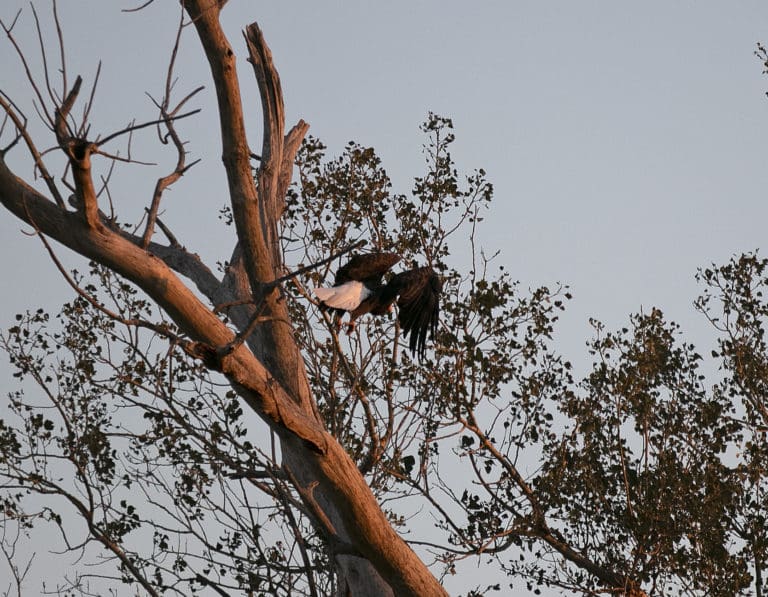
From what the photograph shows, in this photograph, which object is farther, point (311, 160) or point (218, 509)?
point (311, 160)

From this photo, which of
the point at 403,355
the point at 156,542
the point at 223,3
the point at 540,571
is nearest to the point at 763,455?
the point at 540,571

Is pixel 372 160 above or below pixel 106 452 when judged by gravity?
above

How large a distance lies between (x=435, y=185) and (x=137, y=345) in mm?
2541

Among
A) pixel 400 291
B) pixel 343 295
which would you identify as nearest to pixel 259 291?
pixel 343 295

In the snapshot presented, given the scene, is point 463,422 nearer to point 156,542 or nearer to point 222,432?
point 222,432

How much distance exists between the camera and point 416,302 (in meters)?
6.40

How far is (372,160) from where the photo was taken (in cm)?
843

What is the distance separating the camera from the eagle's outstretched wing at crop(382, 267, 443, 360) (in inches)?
251

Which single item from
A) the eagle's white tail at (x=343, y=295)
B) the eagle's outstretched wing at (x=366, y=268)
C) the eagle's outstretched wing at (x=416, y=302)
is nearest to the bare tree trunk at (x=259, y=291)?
the eagle's white tail at (x=343, y=295)

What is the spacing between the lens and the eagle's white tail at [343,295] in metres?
6.05

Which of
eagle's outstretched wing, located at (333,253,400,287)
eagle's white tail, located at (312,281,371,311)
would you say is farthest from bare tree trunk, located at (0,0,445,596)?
eagle's outstretched wing, located at (333,253,400,287)

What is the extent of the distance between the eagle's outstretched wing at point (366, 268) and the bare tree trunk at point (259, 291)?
0.60 meters

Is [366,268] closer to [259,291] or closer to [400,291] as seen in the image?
[400,291]

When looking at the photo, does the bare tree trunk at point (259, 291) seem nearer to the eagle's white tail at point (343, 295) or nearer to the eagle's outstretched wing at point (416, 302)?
the eagle's white tail at point (343, 295)
